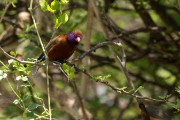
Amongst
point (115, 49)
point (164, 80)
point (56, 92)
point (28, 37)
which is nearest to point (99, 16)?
point (115, 49)

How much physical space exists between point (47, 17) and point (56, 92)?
2.77ft

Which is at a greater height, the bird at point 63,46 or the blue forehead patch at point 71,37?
the blue forehead patch at point 71,37

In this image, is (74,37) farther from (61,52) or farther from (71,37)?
(61,52)

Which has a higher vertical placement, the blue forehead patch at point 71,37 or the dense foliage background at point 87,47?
the blue forehead patch at point 71,37

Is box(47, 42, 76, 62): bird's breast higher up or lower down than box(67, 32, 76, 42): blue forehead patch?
lower down

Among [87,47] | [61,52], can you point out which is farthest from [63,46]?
[87,47]

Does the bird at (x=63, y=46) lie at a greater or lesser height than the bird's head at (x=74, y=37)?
lesser

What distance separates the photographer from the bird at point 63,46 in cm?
349

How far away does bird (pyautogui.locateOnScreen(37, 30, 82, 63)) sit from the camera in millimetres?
3490

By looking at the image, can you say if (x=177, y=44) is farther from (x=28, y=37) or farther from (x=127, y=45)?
(x=28, y=37)

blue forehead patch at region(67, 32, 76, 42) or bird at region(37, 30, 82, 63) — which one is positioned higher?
blue forehead patch at region(67, 32, 76, 42)

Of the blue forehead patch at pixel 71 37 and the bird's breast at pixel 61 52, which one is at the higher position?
the blue forehead patch at pixel 71 37

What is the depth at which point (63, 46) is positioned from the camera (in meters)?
3.58

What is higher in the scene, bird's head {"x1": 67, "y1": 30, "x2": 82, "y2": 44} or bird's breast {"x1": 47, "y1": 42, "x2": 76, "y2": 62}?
bird's head {"x1": 67, "y1": 30, "x2": 82, "y2": 44}
